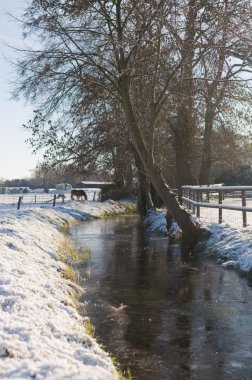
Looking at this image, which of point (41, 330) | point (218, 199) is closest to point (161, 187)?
point (218, 199)

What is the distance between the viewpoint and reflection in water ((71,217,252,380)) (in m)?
5.71

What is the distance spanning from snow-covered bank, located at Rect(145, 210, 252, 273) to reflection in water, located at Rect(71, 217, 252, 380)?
0.36 m

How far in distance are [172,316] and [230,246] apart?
5.33 m

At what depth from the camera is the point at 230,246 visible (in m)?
12.6

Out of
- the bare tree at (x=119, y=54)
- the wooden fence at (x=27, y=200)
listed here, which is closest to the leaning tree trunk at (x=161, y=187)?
the bare tree at (x=119, y=54)

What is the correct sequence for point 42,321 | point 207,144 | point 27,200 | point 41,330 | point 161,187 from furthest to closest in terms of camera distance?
point 27,200, point 207,144, point 161,187, point 42,321, point 41,330

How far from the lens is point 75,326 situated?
21.0 feet

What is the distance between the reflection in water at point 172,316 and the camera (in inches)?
225

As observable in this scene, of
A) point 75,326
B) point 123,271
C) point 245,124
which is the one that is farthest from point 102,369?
point 245,124

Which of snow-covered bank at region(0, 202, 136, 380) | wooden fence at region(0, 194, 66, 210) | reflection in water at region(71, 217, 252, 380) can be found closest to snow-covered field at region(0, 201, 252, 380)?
snow-covered bank at region(0, 202, 136, 380)

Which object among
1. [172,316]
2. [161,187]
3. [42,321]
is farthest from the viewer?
[161,187]

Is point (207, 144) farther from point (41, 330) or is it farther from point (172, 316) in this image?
point (41, 330)

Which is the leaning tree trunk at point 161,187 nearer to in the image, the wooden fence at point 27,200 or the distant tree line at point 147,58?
the distant tree line at point 147,58

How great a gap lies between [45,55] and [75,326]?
11338mm
